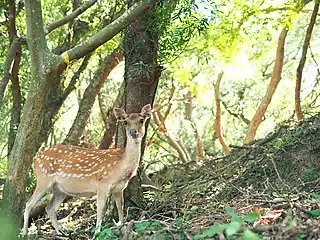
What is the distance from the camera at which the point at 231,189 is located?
7863mm

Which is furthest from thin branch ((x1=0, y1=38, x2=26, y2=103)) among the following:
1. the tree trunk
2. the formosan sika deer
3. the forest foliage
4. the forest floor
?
the forest floor

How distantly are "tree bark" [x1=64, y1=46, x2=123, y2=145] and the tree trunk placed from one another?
2796mm

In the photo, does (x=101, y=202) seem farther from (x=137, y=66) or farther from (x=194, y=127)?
(x=194, y=127)

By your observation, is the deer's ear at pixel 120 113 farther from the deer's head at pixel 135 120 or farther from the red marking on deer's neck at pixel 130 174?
the red marking on deer's neck at pixel 130 174

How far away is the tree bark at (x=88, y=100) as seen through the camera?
33.7 feet

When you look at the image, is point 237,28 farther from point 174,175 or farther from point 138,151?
point 138,151

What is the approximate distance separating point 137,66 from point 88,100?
328 cm

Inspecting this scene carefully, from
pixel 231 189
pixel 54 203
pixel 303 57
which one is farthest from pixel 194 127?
pixel 54 203

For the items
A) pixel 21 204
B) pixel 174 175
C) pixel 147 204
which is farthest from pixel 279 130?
pixel 21 204

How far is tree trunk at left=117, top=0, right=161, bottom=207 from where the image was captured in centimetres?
734

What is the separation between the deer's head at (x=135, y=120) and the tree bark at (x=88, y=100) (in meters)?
3.33

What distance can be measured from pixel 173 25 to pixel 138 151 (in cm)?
165

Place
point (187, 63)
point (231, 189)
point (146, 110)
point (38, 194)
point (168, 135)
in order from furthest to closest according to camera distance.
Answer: point (168, 135), point (187, 63), point (231, 189), point (38, 194), point (146, 110)

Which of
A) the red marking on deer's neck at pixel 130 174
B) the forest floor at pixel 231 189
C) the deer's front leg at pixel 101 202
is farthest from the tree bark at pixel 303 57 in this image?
the deer's front leg at pixel 101 202
